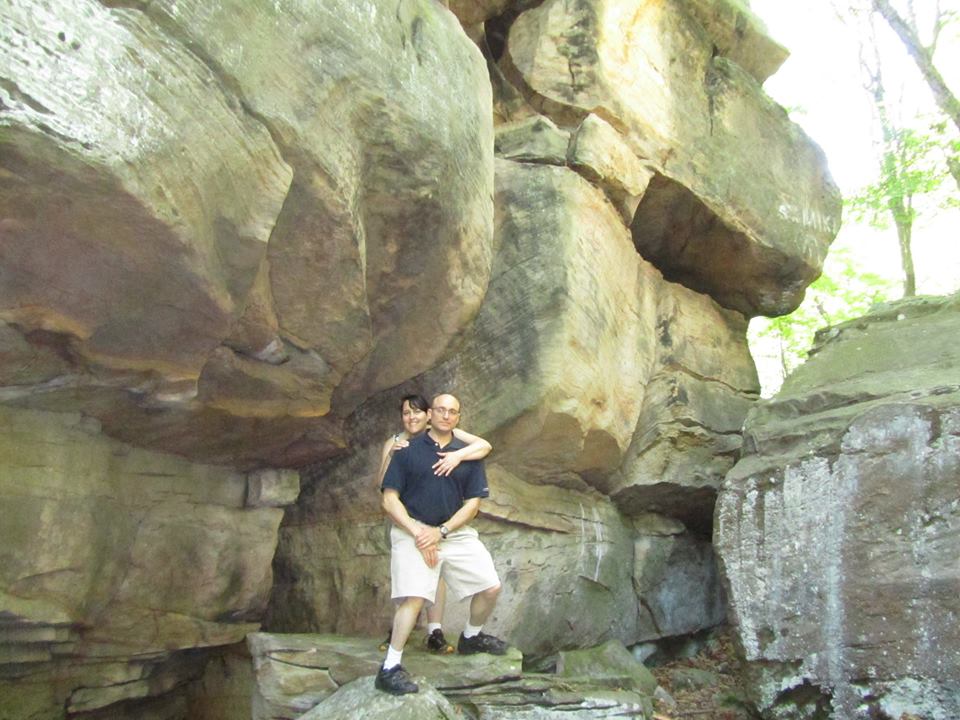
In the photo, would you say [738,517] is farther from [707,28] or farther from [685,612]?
[707,28]

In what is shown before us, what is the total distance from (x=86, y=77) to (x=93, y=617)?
4058 millimetres

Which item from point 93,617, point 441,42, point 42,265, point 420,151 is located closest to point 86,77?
point 42,265

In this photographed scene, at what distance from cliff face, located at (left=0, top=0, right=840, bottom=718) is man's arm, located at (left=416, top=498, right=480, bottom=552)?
57.6 inches

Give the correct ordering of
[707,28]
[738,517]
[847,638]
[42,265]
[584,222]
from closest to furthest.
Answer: [42,265] → [847,638] → [738,517] → [584,222] → [707,28]

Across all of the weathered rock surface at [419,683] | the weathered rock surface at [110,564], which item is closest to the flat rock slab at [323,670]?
the weathered rock surface at [419,683]

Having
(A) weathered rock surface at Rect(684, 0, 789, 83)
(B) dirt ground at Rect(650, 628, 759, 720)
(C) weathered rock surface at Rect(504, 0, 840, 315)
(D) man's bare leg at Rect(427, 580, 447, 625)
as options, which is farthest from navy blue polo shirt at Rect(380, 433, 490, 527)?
(A) weathered rock surface at Rect(684, 0, 789, 83)

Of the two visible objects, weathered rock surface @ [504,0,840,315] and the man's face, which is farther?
weathered rock surface @ [504,0,840,315]

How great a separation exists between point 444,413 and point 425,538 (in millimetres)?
805

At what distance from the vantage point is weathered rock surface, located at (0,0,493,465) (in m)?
4.00

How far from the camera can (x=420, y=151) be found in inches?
220

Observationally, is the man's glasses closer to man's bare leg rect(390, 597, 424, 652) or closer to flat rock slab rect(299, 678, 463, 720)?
man's bare leg rect(390, 597, 424, 652)

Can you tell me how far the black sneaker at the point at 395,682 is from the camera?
17.0ft

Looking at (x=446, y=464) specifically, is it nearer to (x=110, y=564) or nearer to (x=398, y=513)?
(x=398, y=513)

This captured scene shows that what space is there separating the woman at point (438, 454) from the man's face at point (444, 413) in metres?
0.15
